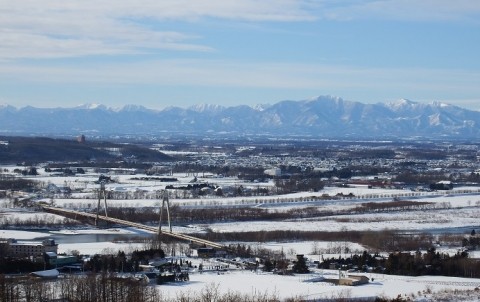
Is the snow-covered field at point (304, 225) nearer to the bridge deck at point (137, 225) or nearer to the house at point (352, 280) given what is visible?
the house at point (352, 280)

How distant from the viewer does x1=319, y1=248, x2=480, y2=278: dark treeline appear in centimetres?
1530

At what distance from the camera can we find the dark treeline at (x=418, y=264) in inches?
603

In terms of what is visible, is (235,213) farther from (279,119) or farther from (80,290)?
(279,119)

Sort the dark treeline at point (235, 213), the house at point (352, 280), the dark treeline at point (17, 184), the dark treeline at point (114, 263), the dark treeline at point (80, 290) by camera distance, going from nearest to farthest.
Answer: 1. the dark treeline at point (80, 290)
2. the house at point (352, 280)
3. the dark treeline at point (114, 263)
4. the dark treeline at point (235, 213)
5. the dark treeline at point (17, 184)

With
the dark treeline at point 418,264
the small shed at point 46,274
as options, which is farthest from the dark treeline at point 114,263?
the dark treeline at point 418,264

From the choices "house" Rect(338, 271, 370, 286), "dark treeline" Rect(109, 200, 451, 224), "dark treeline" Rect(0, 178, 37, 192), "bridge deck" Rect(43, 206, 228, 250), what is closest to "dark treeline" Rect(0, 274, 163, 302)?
"house" Rect(338, 271, 370, 286)

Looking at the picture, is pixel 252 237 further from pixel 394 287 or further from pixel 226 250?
pixel 394 287

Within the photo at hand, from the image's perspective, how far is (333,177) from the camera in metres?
40.4

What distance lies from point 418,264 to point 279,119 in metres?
134

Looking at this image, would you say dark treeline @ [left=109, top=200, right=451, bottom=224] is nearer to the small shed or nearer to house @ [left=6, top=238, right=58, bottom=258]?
house @ [left=6, top=238, right=58, bottom=258]

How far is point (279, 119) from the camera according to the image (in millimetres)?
149000

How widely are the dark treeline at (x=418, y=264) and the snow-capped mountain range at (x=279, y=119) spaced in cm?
11498

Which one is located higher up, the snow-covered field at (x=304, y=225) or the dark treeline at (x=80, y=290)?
the dark treeline at (x=80, y=290)

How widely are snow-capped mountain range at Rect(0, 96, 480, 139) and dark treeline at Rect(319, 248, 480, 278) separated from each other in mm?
114981
